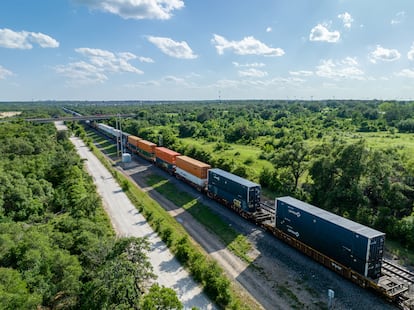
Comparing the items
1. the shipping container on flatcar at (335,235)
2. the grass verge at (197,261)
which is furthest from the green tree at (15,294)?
the shipping container on flatcar at (335,235)

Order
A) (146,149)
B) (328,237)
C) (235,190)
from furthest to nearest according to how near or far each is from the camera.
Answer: (146,149), (235,190), (328,237)

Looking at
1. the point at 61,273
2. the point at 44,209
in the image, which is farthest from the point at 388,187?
the point at 44,209

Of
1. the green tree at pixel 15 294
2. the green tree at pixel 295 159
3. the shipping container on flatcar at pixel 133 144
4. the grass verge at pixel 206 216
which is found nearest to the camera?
the green tree at pixel 15 294

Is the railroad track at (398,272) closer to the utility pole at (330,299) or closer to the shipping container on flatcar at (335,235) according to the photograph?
the shipping container on flatcar at (335,235)

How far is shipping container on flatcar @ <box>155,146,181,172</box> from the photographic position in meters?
50.2

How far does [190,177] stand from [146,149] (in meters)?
20.9

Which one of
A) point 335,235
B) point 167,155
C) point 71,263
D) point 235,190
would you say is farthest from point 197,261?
point 167,155

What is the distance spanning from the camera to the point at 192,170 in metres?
43.3

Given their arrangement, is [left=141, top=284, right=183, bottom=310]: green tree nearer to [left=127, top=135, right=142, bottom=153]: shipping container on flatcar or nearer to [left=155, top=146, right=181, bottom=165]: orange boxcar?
[left=155, top=146, right=181, bottom=165]: orange boxcar

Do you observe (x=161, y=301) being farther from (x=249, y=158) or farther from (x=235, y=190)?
(x=249, y=158)

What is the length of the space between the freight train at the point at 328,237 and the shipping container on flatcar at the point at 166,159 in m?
15.2

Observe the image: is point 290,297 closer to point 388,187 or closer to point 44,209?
point 388,187

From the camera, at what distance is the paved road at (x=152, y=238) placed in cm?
2002

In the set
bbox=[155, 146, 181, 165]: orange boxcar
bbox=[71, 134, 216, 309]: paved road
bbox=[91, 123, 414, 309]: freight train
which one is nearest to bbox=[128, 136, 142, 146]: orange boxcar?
bbox=[155, 146, 181, 165]: orange boxcar
